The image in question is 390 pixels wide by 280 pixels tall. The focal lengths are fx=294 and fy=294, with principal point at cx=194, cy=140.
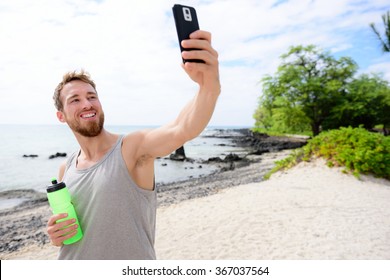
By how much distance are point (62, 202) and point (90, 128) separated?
54 centimetres

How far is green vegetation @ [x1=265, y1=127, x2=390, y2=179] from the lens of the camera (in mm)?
10336

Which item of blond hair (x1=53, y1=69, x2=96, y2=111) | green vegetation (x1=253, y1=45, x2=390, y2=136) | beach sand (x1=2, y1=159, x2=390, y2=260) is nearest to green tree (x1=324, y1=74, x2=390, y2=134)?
green vegetation (x1=253, y1=45, x2=390, y2=136)

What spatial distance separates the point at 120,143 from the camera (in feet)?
6.62

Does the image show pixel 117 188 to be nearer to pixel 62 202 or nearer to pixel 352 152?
pixel 62 202

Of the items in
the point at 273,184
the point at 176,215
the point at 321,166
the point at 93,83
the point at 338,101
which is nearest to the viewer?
the point at 93,83

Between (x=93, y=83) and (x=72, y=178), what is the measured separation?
0.75 meters

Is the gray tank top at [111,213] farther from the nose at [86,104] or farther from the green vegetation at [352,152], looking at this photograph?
the green vegetation at [352,152]

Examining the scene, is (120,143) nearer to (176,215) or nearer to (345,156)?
(176,215)

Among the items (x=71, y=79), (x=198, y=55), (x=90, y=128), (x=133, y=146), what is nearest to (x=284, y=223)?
(x=133, y=146)

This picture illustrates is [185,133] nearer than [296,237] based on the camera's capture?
Yes

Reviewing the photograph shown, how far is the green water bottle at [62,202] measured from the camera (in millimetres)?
1832

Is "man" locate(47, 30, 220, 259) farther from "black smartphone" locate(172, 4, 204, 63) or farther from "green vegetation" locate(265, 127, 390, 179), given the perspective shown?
"green vegetation" locate(265, 127, 390, 179)

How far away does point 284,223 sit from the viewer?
6.66 metres

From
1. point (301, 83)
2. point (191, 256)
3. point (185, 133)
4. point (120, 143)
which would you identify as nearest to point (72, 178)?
point (120, 143)
